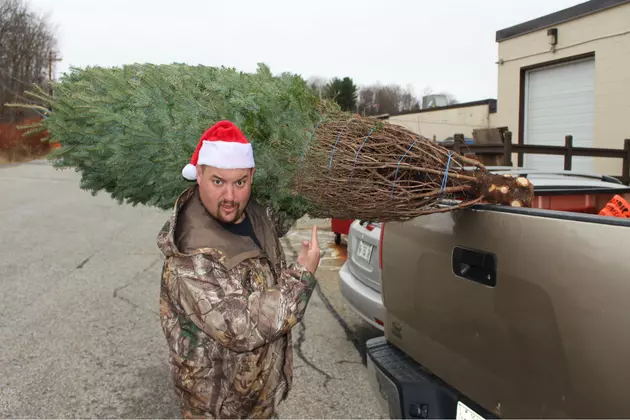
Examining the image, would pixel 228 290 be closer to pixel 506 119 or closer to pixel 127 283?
pixel 127 283

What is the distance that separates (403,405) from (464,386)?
33 centimetres

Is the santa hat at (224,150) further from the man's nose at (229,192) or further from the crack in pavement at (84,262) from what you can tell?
the crack in pavement at (84,262)

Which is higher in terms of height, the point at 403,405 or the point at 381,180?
the point at 381,180

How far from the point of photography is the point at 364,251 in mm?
4254

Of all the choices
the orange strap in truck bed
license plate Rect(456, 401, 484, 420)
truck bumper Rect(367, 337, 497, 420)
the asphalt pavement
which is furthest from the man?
the orange strap in truck bed

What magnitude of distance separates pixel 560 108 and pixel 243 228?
35.3 ft

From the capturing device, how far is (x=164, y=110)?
229 cm

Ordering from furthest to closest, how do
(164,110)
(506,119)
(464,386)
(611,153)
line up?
(506,119) → (611,153) → (164,110) → (464,386)

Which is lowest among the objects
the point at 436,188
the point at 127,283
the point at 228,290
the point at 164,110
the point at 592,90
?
the point at 127,283

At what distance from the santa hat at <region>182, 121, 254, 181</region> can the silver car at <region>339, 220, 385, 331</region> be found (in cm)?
196

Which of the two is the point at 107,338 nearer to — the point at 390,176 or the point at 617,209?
the point at 390,176

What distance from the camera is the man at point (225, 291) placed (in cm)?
184

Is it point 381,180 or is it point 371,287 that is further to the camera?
point 371,287

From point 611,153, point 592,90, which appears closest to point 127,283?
point 611,153
